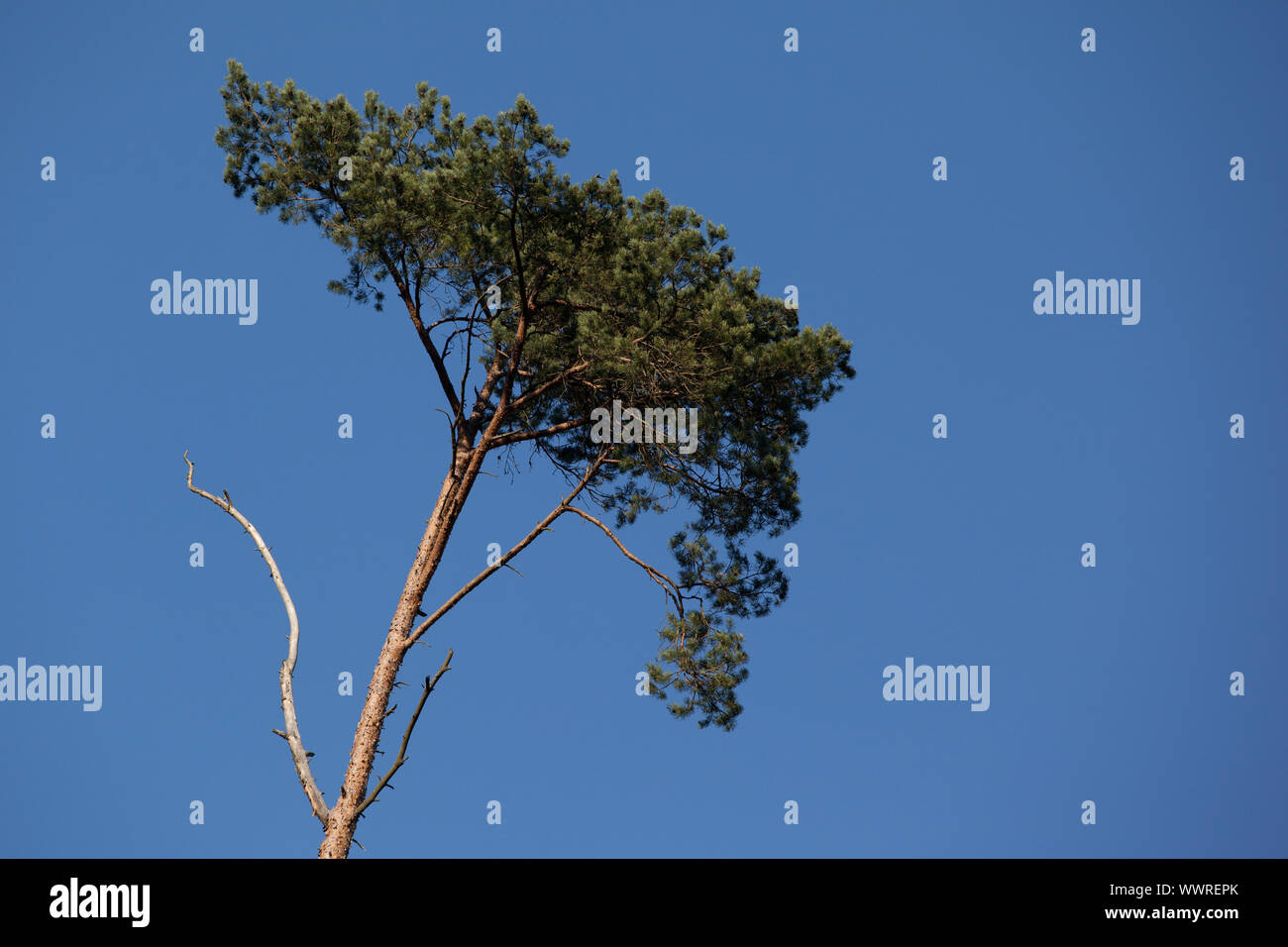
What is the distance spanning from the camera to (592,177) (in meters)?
9.81

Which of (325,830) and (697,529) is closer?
(325,830)

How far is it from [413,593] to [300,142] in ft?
16.1

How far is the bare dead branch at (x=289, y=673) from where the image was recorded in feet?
31.6

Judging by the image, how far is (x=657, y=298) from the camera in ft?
33.2

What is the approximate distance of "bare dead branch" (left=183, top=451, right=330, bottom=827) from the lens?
9.62 metres

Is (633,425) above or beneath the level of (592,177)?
beneath

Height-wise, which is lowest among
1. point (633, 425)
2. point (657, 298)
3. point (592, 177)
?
point (633, 425)

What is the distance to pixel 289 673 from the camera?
395 inches
